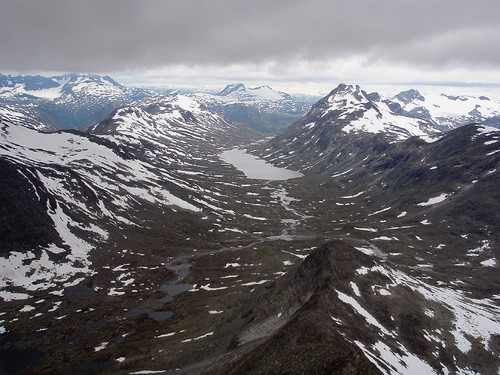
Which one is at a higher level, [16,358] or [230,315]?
[230,315]

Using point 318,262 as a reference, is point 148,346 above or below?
below

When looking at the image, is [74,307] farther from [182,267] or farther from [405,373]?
[405,373]

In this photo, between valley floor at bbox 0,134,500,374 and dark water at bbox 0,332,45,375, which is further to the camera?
dark water at bbox 0,332,45,375

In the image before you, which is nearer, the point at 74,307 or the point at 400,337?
the point at 400,337

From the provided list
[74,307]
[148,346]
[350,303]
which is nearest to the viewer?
[350,303]

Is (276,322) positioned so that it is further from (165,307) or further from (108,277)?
(108,277)

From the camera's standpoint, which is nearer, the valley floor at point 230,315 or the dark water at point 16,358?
the valley floor at point 230,315

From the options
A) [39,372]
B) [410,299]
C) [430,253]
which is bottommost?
[430,253]

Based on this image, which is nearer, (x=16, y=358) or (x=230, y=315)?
(x=16, y=358)

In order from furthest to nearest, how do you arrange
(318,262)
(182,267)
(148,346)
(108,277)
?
(182,267) < (108,277) < (318,262) < (148,346)

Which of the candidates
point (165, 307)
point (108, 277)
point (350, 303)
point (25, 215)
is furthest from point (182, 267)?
point (350, 303)
